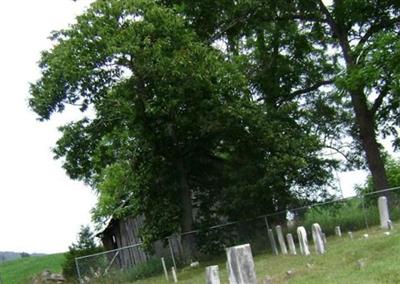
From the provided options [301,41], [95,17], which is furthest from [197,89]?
[301,41]

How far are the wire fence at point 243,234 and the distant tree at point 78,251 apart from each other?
10446mm

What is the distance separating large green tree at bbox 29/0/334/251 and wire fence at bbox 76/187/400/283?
24.2 inches

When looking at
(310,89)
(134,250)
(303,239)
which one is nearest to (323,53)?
(310,89)

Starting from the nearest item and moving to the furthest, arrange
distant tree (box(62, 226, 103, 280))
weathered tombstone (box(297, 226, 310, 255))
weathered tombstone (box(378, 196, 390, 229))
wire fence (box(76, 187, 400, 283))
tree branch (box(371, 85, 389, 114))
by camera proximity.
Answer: weathered tombstone (box(297, 226, 310, 255)), weathered tombstone (box(378, 196, 390, 229)), wire fence (box(76, 187, 400, 283)), tree branch (box(371, 85, 389, 114)), distant tree (box(62, 226, 103, 280))

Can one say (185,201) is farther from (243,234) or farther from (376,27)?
(376,27)

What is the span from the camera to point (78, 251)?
41.0 metres

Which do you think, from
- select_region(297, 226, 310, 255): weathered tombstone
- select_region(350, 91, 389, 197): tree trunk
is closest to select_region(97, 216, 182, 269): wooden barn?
select_region(350, 91, 389, 197): tree trunk

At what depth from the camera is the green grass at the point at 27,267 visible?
54.1 meters

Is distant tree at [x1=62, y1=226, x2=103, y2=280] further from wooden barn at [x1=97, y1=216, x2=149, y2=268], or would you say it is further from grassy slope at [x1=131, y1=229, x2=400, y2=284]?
grassy slope at [x1=131, y1=229, x2=400, y2=284]

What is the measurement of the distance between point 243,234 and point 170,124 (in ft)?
18.1

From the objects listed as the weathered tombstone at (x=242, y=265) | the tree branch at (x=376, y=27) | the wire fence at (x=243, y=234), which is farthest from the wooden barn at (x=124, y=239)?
the weathered tombstone at (x=242, y=265)

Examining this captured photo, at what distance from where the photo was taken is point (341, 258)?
15.2m

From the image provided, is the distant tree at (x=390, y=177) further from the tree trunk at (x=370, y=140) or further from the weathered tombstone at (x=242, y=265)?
the weathered tombstone at (x=242, y=265)

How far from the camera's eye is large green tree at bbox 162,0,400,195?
2709 centimetres
